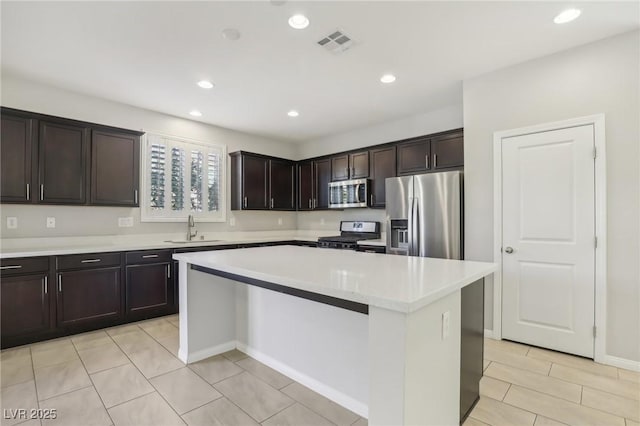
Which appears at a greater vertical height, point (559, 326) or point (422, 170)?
point (422, 170)

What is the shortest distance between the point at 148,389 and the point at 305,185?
→ 4017mm

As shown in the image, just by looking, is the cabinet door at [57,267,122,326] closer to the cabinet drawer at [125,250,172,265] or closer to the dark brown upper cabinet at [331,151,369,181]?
the cabinet drawer at [125,250,172,265]

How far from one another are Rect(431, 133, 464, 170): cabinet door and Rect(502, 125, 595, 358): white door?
77cm

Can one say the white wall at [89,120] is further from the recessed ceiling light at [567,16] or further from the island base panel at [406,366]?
the recessed ceiling light at [567,16]

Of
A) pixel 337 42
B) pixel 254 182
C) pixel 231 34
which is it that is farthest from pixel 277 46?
pixel 254 182

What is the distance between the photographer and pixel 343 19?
89.4 inches

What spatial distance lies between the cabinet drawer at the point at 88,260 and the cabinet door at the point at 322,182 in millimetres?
3047

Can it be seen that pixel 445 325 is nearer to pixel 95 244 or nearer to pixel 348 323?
pixel 348 323

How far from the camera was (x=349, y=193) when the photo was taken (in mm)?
4867

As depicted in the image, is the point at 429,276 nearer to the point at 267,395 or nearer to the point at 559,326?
the point at 267,395

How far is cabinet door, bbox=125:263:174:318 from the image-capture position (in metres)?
3.53

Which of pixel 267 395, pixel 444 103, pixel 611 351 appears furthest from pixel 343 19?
pixel 611 351

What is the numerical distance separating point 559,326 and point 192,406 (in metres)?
3.05

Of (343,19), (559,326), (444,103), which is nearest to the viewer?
(343,19)
